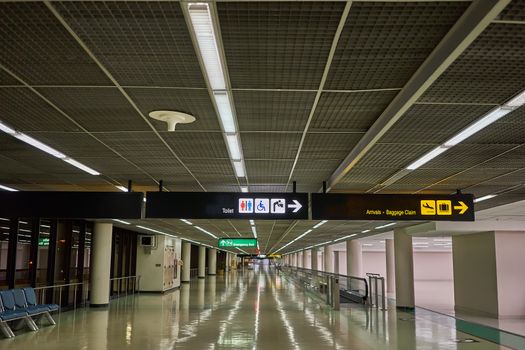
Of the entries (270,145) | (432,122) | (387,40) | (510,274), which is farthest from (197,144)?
(510,274)

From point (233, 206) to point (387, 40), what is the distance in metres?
6.16

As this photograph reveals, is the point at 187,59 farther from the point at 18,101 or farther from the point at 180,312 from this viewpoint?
the point at 180,312

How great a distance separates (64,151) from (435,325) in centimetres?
1128

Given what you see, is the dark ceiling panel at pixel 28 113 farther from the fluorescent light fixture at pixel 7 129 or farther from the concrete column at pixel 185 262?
the concrete column at pixel 185 262

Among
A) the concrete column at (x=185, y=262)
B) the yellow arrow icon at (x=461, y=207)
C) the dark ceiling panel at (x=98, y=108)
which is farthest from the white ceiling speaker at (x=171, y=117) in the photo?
the concrete column at (x=185, y=262)

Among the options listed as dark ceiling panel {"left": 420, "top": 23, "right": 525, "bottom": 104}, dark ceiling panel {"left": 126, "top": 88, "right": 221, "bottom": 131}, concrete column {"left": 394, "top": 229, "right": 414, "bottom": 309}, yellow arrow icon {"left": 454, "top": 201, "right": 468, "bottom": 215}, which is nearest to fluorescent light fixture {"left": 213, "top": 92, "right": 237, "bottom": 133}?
dark ceiling panel {"left": 126, "top": 88, "right": 221, "bottom": 131}

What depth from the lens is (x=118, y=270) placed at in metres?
24.0

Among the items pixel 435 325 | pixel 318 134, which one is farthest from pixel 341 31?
pixel 435 325

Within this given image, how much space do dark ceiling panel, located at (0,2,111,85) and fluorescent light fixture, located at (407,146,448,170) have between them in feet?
16.3

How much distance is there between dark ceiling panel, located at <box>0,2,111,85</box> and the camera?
368 centimetres

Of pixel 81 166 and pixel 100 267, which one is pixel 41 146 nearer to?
pixel 81 166

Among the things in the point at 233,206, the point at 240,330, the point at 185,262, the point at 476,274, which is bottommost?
the point at 240,330

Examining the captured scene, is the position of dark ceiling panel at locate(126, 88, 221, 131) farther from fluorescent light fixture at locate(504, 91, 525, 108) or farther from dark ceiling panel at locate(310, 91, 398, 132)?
fluorescent light fixture at locate(504, 91, 525, 108)

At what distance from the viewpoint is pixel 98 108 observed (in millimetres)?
5988
